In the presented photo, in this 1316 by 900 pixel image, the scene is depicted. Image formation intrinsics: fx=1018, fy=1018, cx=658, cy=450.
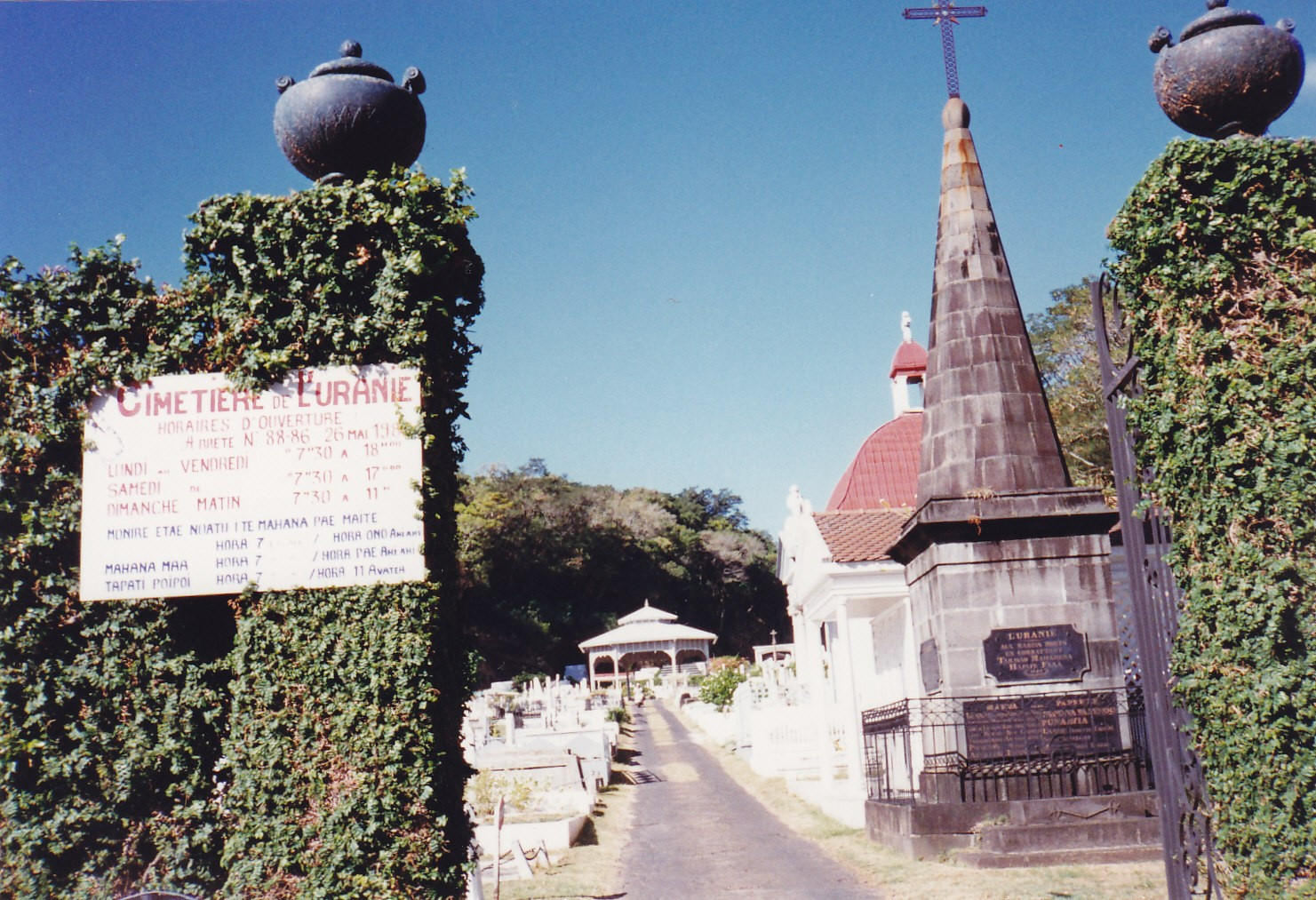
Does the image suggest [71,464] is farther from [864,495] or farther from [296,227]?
[864,495]

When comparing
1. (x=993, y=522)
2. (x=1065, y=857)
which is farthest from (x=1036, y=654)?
(x=1065, y=857)

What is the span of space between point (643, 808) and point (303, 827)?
13.6 meters

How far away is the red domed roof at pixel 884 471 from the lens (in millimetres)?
22797

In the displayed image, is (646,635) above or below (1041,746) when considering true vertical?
above

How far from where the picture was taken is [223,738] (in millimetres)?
5527

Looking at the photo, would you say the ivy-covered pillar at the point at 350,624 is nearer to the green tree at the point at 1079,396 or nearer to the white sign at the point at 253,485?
the white sign at the point at 253,485

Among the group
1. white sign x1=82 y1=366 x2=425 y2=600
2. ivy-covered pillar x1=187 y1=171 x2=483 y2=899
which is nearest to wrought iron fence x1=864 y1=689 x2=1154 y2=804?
ivy-covered pillar x1=187 y1=171 x2=483 y2=899

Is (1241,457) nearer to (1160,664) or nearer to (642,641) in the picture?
(1160,664)

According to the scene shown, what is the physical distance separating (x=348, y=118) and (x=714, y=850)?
1068 cm

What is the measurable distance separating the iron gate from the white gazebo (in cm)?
4705

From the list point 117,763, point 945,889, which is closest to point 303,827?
point 117,763

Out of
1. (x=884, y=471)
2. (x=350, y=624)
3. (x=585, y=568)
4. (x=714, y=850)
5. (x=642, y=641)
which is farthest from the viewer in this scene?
(x=585, y=568)

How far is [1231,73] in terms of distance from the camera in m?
5.41

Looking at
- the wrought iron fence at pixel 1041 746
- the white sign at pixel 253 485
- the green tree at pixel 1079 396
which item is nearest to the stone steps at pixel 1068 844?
the wrought iron fence at pixel 1041 746
